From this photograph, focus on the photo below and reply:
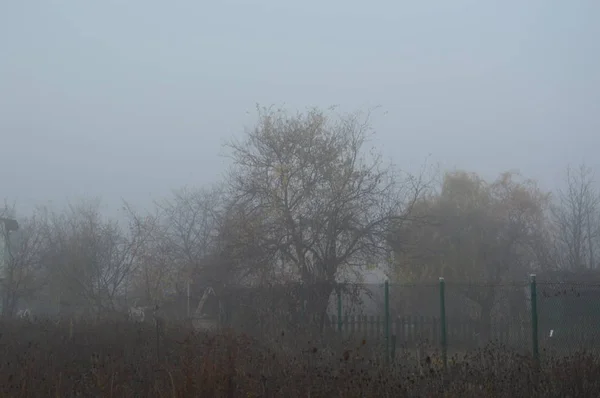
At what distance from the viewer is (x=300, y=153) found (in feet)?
69.8

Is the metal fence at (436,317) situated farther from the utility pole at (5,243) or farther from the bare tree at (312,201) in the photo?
the utility pole at (5,243)

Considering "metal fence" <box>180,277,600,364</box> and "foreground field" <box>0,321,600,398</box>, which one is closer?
"foreground field" <box>0,321,600,398</box>

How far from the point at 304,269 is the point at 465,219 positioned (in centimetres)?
1163

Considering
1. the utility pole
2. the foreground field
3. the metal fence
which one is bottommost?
the foreground field

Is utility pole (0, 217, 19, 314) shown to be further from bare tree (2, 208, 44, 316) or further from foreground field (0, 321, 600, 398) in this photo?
foreground field (0, 321, 600, 398)

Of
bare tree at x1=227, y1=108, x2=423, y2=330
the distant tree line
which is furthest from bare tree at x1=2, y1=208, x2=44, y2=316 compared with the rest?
bare tree at x1=227, y1=108, x2=423, y2=330

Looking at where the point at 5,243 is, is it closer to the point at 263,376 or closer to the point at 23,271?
the point at 23,271

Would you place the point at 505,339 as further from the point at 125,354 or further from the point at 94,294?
the point at 94,294

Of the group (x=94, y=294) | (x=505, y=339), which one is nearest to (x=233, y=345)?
(x=505, y=339)

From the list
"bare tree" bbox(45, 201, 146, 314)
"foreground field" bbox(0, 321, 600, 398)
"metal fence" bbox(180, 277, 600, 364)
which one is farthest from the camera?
"bare tree" bbox(45, 201, 146, 314)

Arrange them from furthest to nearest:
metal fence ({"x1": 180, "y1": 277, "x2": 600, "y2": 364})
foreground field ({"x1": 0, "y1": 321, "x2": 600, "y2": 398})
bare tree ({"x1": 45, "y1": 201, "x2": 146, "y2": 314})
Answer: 1. bare tree ({"x1": 45, "y1": 201, "x2": 146, "y2": 314})
2. metal fence ({"x1": 180, "y1": 277, "x2": 600, "y2": 364})
3. foreground field ({"x1": 0, "y1": 321, "x2": 600, "y2": 398})

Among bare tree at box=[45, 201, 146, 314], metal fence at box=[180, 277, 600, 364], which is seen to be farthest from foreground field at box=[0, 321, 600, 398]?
bare tree at box=[45, 201, 146, 314]

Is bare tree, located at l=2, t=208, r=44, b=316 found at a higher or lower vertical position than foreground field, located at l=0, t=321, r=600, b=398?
higher

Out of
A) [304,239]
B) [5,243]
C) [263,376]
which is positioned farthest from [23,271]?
[263,376]
